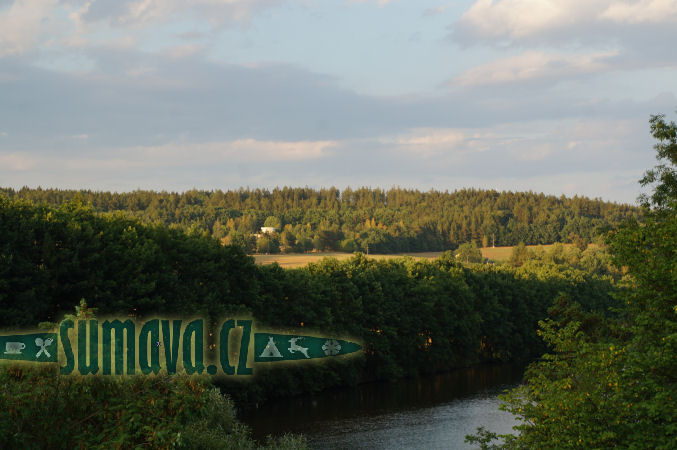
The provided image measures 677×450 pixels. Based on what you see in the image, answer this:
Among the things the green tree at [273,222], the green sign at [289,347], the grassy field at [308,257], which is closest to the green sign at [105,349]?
the green sign at [289,347]

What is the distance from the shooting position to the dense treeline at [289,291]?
46.1 m

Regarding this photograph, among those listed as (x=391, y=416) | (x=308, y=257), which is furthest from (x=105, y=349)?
(x=308, y=257)

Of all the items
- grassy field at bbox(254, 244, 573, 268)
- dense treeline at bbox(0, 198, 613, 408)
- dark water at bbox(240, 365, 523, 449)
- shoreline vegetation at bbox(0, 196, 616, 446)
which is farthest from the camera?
grassy field at bbox(254, 244, 573, 268)

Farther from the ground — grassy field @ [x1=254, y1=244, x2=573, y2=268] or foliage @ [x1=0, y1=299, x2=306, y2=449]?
foliage @ [x1=0, y1=299, x2=306, y2=449]

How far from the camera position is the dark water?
53438 millimetres

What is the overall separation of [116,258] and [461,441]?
29506 millimetres

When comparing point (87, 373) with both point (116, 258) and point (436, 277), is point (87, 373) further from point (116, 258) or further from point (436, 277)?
point (436, 277)

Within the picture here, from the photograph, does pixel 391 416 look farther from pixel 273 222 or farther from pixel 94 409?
pixel 273 222

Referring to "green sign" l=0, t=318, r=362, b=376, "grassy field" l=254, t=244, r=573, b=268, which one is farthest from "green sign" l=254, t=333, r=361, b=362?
"grassy field" l=254, t=244, r=573, b=268

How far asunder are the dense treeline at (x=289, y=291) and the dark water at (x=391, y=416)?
2254 millimetres

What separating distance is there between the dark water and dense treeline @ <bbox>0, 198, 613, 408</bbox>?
7.40 ft

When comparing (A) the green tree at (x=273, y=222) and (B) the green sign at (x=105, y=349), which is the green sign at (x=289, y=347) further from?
(A) the green tree at (x=273, y=222)

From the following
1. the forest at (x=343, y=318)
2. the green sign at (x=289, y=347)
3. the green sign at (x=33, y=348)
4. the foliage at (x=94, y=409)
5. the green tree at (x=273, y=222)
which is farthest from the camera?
the green tree at (x=273, y=222)

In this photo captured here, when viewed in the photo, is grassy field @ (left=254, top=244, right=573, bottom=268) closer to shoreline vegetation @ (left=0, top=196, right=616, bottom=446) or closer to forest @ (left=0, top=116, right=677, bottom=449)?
shoreline vegetation @ (left=0, top=196, right=616, bottom=446)
